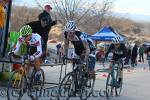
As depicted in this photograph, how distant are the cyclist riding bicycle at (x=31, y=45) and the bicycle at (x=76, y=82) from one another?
0.71 m

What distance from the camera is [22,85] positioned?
10484 mm

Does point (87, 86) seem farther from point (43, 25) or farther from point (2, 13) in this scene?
point (2, 13)

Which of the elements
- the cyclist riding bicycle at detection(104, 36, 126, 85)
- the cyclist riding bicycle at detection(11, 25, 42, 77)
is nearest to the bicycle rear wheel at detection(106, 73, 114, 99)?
the cyclist riding bicycle at detection(104, 36, 126, 85)

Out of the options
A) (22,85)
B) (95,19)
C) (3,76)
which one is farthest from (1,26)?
(95,19)

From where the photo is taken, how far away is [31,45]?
11.0m

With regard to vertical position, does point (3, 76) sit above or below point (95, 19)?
below

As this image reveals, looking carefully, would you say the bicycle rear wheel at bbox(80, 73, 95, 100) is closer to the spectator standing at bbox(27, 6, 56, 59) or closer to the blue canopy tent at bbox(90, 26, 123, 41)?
the spectator standing at bbox(27, 6, 56, 59)

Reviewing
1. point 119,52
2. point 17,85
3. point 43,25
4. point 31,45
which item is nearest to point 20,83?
point 17,85

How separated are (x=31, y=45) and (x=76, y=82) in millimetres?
1465

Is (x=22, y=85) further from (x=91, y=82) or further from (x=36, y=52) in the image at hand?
(x=91, y=82)

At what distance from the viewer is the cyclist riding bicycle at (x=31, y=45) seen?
35.0ft

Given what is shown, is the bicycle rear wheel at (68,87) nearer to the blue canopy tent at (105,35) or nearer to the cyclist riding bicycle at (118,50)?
the cyclist riding bicycle at (118,50)

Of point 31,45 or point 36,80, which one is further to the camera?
point 36,80

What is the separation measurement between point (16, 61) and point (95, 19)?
156ft
